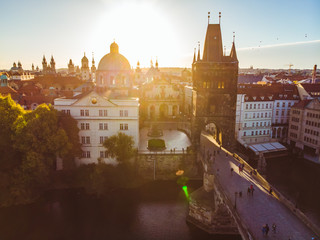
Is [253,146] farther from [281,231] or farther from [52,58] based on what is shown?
[52,58]

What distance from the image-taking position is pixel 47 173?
33969mm

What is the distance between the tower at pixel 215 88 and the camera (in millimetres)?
44594

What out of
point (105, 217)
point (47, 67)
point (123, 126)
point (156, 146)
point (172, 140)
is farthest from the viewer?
point (47, 67)

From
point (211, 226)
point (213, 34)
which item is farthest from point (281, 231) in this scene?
point (213, 34)

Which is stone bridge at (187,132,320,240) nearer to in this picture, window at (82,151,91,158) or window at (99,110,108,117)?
window at (99,110,108,117)

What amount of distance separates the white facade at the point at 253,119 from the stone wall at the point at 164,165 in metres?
20.2

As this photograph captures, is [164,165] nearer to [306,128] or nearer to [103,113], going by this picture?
[103,113]

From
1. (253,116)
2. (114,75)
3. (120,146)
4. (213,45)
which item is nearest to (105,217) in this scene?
(120,146)

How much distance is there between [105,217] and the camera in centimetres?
3097

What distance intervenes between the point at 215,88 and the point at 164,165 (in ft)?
53.7

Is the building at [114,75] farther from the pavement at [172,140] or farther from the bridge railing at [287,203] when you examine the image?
the bridge railing at [287,203]

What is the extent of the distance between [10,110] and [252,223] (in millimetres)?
32789

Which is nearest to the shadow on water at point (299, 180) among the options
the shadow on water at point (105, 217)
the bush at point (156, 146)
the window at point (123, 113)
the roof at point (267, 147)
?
the roof at point (267, 147)

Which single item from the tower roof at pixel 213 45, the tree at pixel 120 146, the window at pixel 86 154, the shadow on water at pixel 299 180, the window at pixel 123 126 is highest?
the tower roof at pixel 213 45
